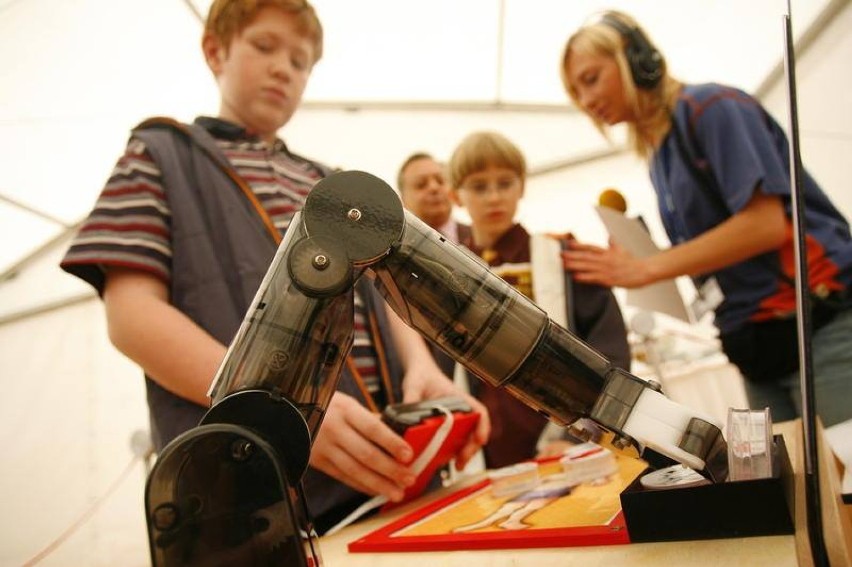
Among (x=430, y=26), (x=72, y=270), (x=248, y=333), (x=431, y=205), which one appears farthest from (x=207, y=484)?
(x=430, y=26)

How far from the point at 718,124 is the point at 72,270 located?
82 centimetres

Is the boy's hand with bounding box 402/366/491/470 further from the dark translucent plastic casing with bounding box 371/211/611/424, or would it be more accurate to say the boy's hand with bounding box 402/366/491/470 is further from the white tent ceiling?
the white tent ceiling

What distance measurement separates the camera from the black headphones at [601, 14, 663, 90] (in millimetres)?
912

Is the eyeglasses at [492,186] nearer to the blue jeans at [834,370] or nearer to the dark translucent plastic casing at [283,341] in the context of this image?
the blue jeans at [834,370]

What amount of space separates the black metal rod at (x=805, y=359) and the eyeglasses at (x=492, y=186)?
90 centimetres

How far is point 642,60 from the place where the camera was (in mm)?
917

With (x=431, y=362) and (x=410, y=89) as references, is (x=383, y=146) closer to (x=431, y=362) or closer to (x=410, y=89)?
(x=410, y=89)

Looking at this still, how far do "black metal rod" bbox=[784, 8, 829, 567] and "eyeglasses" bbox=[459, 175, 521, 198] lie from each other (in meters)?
0.90

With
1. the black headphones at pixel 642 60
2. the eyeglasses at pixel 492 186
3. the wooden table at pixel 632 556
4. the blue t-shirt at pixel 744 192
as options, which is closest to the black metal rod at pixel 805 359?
the wooden table at pixel 632 556

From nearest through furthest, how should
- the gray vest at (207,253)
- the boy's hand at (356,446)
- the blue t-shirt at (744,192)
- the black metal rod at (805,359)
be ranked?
the black metal rod at (805,359) < the boy's hand at (356,446) < the gray vest at (207,253) < the blue t-shirt at (744,192)

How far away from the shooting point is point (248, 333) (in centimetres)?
24

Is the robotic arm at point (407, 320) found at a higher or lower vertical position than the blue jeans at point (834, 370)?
higher

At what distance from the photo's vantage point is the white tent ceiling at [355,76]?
132cm

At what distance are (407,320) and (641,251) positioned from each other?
801mm
